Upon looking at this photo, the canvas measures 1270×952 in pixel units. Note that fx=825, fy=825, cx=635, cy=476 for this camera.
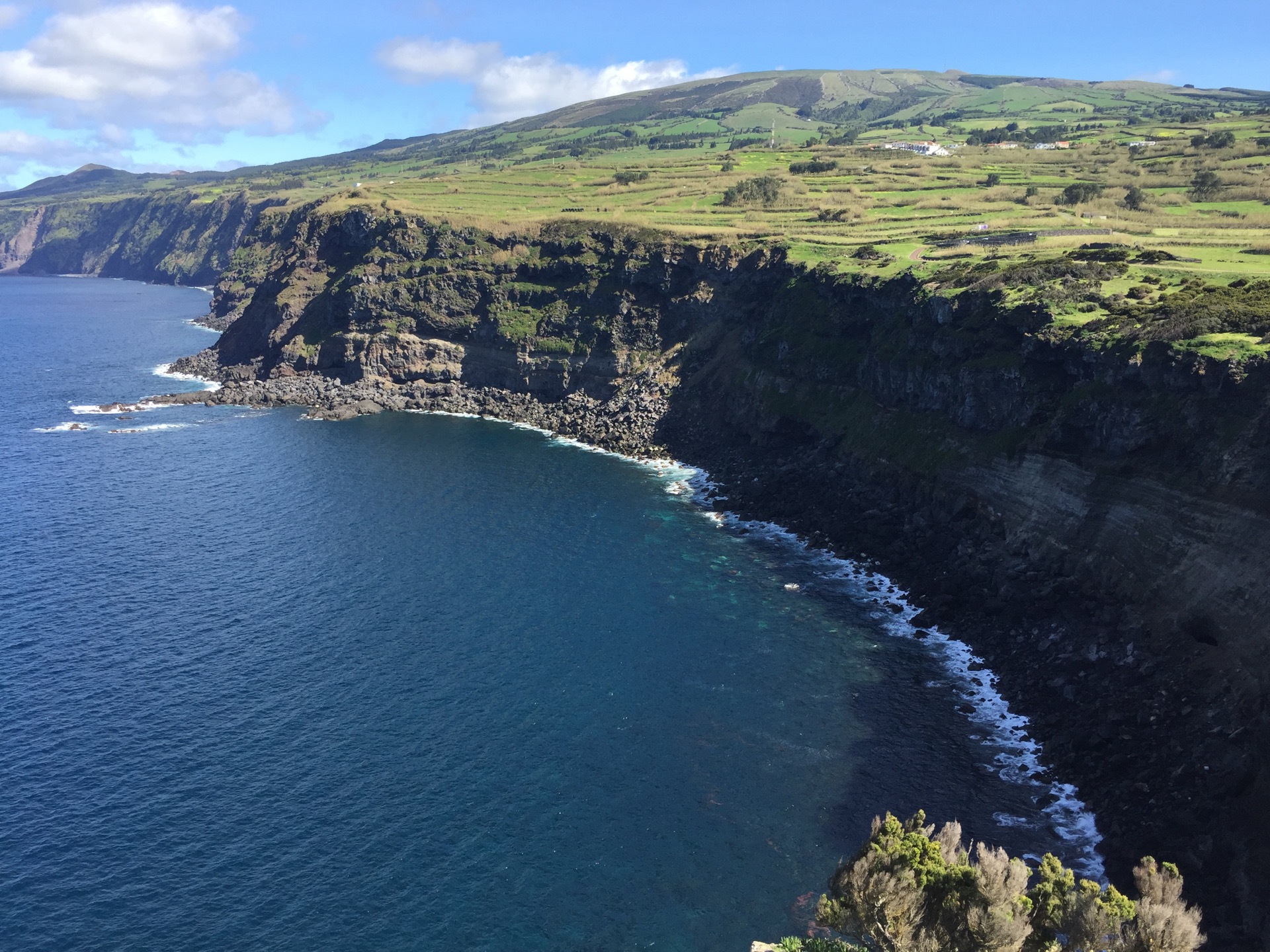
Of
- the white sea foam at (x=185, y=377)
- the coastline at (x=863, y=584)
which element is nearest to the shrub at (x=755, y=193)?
the coastline at (x=863, y=584)

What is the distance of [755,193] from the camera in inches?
7111

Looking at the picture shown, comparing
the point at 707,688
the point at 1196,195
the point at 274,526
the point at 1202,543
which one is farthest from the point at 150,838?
the point at 1196,195

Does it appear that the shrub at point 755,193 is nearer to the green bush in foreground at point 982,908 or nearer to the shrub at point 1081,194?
the shrub at point 1081,194

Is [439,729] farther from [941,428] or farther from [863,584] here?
[941,428]

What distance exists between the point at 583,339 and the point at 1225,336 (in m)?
105

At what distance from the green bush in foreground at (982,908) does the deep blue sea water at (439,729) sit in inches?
486

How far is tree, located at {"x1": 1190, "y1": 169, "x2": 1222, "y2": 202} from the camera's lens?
5659 inches

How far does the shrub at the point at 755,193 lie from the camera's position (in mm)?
178500

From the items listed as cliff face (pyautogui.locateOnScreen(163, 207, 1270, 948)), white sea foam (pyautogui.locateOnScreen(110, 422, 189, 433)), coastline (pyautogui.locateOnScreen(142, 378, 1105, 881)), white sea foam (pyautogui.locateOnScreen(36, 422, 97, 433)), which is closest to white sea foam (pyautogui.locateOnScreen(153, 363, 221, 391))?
cliff face (pyautogui.locateOnScreen(163, 207, 1270, 948))

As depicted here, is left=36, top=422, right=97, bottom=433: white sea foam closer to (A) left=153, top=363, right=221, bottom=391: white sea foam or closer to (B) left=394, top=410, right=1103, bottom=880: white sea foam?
(A) left=153, top=363, right=221, bottom=391: white sea foam

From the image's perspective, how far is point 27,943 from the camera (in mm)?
43750

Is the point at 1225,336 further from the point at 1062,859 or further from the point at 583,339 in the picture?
the point at 583,339

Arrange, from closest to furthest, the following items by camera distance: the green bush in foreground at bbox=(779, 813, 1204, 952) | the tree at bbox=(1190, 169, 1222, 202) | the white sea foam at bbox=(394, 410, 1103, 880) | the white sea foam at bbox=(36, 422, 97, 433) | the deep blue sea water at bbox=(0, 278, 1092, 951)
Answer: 1. the green bush in foreground at bbox=(779, 813, 1204, 952)
2. the deep blue sea water at bbox=(0, 278, 1092, 951)
3. the white sea foam at bbox=(394, 410, 1103, 880)
4. the white sea foam at bbox=(36, 422, 97, 433)
5. the tree at bbox=(1190, 169, 1222, 202)

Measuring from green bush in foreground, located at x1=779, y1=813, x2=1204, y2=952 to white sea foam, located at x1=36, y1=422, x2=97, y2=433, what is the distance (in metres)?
145
